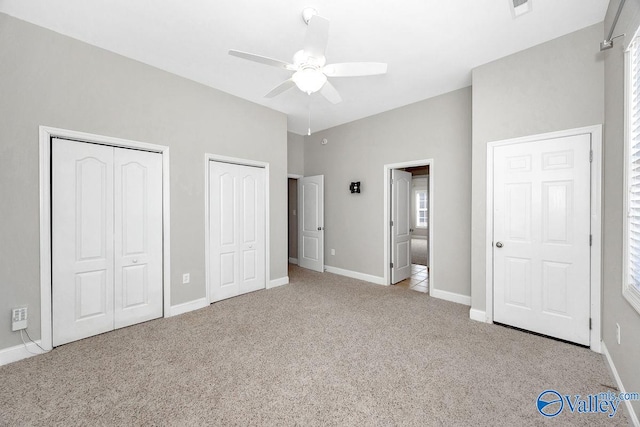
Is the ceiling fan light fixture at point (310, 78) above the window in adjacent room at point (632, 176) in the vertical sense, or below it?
above

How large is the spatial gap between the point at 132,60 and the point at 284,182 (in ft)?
8.14

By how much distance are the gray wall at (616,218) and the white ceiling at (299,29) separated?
18.9 inches

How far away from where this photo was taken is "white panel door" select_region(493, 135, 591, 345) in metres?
2.42

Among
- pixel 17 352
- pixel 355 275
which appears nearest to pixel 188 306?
pixel 17 352

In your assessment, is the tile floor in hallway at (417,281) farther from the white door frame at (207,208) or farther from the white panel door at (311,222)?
the white door frame at (207,208)

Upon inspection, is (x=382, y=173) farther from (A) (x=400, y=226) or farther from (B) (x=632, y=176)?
(B) (x=632, y=176)

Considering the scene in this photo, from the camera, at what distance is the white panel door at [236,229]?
3.61m

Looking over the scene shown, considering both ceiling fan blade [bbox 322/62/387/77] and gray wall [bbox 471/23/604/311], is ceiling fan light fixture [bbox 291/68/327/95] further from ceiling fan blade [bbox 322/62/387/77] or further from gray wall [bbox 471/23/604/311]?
gray wall [bbox 471/23/604/311]

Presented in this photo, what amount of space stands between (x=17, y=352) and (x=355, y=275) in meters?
4.23

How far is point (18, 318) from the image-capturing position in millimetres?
2221

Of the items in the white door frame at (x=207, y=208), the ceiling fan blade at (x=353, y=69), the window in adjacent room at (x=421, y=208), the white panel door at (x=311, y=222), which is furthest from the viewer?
the window in adjacent room at (x=421, y=208)

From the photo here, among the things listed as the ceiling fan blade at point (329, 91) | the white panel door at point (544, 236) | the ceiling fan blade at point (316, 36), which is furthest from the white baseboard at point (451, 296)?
the ceiling fan blade at point (316, 36)

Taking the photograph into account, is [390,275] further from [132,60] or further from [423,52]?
[132,60]

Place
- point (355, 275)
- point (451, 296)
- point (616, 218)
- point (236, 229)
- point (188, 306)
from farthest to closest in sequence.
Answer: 1. point (355, 275)
2. point (236, 229)
3. point (451, 296)
4. point (188, 306)
5. point (616, 218)
